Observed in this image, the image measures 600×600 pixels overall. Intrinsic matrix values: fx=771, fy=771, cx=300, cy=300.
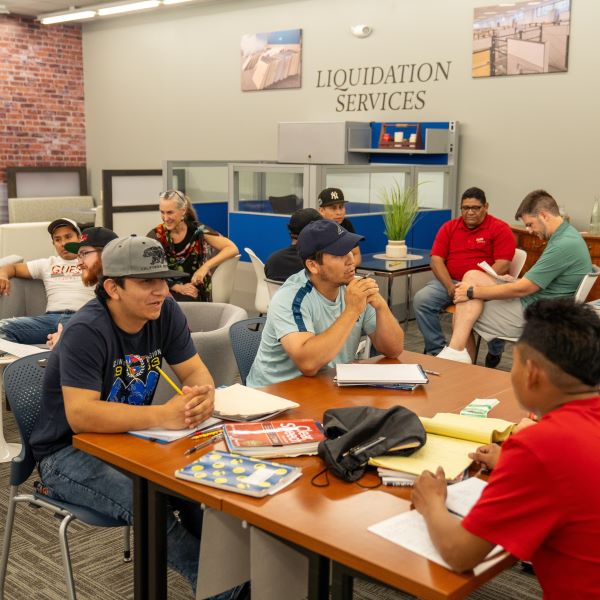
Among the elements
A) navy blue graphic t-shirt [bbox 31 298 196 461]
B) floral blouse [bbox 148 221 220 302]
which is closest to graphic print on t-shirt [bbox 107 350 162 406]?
navy blue graphic t-shirt [bbox 31 298 196 461]

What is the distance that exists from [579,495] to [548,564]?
0.17 m

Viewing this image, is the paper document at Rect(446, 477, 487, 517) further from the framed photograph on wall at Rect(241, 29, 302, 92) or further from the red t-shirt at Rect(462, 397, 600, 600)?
the framed photograph on wall at Rect(241, 29, 302, 92)

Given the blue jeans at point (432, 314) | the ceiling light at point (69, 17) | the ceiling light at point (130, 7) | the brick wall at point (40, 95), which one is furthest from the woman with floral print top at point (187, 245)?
the brick wall at point (40, 95)

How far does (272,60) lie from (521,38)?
312cm

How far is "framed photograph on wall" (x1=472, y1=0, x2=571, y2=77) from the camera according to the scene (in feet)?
A: 22.6

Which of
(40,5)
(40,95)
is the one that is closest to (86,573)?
(40,5)

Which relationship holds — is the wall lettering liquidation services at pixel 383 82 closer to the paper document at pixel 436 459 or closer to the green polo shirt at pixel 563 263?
the green polo shirt at pixel 563 263

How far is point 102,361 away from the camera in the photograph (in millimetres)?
2213

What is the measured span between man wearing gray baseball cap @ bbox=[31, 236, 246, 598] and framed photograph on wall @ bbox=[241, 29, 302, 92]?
704 centimetres

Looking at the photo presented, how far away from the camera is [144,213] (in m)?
9.22

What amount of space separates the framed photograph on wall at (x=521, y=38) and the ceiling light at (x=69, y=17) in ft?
17.0

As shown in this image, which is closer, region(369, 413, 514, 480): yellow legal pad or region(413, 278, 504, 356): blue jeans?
region(369, 413, 514, 480): yellow legal pad

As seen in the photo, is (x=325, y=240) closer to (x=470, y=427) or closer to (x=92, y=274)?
(x=470, y=427)

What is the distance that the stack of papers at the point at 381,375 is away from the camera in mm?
2506
